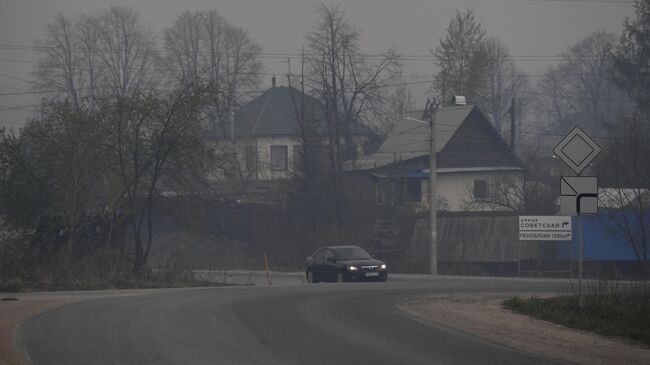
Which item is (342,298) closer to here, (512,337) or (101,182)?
(512,337)

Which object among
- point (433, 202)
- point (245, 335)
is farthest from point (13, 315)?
point (433, 202)

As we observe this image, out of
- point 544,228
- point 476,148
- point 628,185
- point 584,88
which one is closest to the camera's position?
point 628,185

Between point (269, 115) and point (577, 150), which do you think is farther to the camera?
point (269, 115)

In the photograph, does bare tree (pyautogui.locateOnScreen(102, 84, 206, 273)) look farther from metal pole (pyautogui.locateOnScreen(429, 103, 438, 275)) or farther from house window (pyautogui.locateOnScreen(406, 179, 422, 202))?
house window (pyautogui.locateOnScreen(406, 179, 422, 202))

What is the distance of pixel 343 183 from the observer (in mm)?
56500

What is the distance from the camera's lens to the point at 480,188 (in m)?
63.6

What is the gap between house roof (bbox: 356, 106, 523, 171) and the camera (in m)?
63.5

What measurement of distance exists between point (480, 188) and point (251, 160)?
60.7ft

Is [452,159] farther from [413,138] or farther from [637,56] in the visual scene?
[637,56]

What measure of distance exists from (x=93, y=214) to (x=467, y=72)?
46244mm

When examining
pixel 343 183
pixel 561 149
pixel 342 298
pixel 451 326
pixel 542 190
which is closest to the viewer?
pixel 451 326

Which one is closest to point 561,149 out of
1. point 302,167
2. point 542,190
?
point 542,190

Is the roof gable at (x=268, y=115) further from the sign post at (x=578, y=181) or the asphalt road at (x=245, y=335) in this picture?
the sign post at (x=578, y=181)

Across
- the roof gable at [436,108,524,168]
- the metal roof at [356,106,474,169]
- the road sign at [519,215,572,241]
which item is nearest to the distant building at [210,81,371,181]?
the metal roof at [356,106,474,169]
